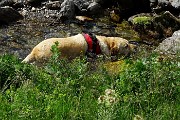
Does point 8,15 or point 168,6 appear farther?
point 168,6

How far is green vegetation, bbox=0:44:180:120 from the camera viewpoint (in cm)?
418

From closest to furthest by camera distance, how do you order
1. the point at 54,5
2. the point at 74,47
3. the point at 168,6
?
the point at 74,47 → the point at 168,6 → the point at 54,5

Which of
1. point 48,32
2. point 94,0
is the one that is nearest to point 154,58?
point 48,32

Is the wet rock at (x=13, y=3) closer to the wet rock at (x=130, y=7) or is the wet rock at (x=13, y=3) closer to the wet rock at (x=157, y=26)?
the wet rock at (x=130, y=7)

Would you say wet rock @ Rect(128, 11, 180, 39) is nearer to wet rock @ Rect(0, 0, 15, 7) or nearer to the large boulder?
the large boulder

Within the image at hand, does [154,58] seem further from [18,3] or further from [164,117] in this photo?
[18,3]

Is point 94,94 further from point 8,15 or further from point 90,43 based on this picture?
point 8,15

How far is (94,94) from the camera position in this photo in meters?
5.14

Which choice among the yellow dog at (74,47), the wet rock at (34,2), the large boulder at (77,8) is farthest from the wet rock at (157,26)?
the wet rock at (34,2)

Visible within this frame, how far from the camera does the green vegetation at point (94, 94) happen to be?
4.18m

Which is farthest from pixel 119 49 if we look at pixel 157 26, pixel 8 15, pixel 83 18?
pixel 8 15

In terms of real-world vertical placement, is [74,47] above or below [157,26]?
above

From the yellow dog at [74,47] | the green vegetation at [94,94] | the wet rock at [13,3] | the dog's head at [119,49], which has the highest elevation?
the green vegetation at [94,94]

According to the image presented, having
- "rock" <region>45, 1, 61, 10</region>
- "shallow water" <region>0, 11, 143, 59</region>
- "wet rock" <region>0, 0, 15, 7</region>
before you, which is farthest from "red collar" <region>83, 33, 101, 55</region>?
"wet rock" <region>0, 0, 15, 7</region>
